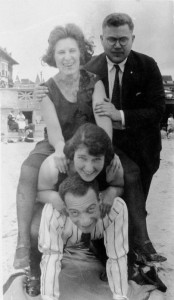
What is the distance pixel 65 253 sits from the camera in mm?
2086

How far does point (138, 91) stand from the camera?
205 cm

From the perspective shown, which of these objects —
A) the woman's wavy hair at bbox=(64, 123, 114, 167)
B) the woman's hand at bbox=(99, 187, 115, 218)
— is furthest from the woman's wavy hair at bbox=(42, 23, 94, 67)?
the woman's hand at bbox=(99, 187, 115, 218)

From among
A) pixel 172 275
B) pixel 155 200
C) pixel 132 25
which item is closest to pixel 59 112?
→ pixel 132 25

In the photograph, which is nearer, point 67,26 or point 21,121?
point 67,26

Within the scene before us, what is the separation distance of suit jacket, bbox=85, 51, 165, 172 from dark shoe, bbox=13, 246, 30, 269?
0.58 metres

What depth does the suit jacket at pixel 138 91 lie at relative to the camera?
2039 mm

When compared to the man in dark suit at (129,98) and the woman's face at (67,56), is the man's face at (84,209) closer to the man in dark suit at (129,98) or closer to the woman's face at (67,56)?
the man in dark suit at (129,98)

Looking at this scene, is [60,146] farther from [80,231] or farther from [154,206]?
→ [154,206]

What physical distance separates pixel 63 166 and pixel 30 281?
1.55 feet

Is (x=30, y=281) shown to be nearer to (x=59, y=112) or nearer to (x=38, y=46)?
(x=59, y=112)

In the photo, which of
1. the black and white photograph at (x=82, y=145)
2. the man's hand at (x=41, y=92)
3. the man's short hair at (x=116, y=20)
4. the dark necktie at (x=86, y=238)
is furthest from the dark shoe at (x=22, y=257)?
the man's short hair at (x=116, y=20)

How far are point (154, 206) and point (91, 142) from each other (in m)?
0.50

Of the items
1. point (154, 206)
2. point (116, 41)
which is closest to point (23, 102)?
point (116, 41)

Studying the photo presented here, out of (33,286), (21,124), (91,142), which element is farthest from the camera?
(21,124)
